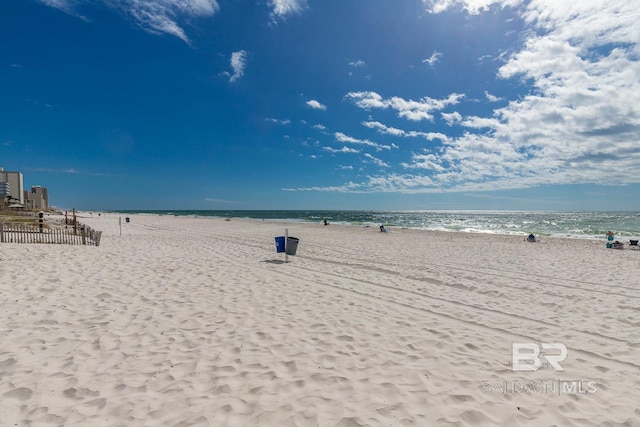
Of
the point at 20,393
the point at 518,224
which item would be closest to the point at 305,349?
the point at 20,393

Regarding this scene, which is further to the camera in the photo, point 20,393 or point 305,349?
point 305,349

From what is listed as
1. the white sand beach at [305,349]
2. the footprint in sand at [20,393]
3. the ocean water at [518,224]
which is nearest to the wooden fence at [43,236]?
the white sand beach at [305,349]

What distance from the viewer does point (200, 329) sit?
5.30 metres

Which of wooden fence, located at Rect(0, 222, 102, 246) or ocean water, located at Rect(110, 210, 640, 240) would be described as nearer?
wooden fence, located at Rect(0, 222, 102, 246)

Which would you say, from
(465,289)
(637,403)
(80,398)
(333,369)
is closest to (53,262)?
(80,398)

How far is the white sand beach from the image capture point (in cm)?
324

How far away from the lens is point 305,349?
463 centimetres

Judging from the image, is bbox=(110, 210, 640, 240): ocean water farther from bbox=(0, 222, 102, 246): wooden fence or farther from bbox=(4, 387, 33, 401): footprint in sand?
bbox=(4, 387, 33, 401): footprint in sand

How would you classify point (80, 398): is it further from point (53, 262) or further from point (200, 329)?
point (53, 262)

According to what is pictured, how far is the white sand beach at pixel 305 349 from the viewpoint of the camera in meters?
3.24

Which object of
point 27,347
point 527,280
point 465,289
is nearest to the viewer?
point 27,347

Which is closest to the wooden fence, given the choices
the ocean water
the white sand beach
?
the white sand beach

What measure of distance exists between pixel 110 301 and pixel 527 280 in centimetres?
1178

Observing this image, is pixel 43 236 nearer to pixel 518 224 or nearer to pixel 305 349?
pixel 305 349
